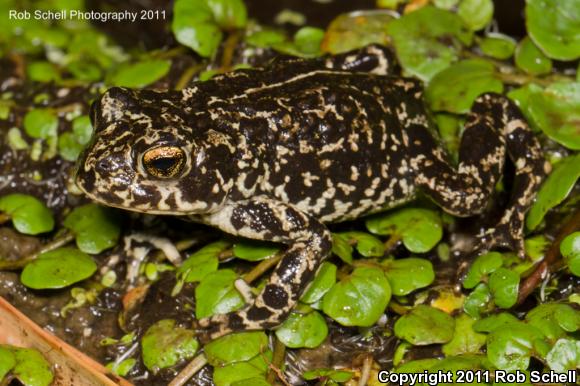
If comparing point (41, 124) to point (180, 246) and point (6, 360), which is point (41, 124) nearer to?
point (180, 246)

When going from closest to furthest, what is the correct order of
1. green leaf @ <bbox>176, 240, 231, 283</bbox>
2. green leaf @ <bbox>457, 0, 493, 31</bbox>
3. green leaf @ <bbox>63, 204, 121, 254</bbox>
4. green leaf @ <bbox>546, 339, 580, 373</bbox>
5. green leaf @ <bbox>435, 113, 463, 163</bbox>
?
1. green leaf @ <bbox>546, 339, 580, 373</bbox>
2. green leaf @ <bbox>176, 240, 231, 283</bbox>
3. green leaf @ <bbox>63, 204, 121, 254</bbox>
4. green leaf @ <bbox>435, 113, 463, 163</bbox>
5. green leaf @ <bbox>457, 0, 493, 31</bbox>

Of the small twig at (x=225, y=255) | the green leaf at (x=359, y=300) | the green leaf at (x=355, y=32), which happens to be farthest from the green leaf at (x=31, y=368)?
the green leaf at (x=355, y=32)

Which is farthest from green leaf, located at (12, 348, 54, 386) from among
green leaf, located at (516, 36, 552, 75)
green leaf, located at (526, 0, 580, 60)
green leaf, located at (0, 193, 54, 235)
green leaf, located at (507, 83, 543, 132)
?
green leaf, located at (526, 0, 580, 60)

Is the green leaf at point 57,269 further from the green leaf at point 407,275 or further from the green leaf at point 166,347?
the green leaf at point 407,275

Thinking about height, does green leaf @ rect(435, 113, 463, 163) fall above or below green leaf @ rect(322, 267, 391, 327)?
above

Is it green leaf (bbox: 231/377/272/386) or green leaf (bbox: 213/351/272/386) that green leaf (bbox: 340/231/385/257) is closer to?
green leaf (bbox: 213/351/272/386)
